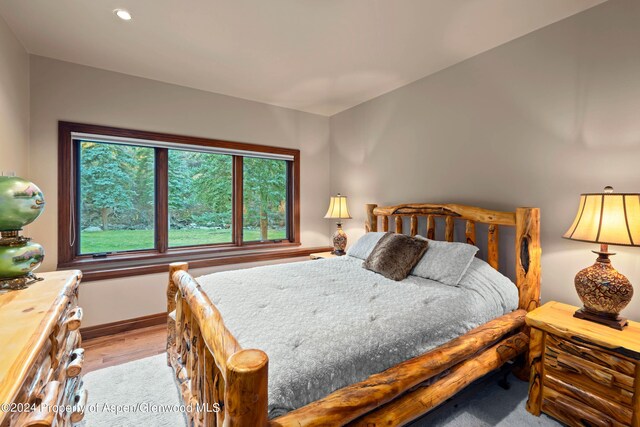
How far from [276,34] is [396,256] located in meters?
2.02

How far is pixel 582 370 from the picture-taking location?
162cm

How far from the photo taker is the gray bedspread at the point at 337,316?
3.91ft

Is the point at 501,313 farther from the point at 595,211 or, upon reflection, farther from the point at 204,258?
the point at 204,258

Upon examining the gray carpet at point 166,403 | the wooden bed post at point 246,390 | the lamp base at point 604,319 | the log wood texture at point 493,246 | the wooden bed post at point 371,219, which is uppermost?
the wooden bed post at point 371,219

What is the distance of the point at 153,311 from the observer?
3115 millimetres

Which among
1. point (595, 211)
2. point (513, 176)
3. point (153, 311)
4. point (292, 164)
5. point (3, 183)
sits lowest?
point (153, 311)

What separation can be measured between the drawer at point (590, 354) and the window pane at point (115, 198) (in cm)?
366

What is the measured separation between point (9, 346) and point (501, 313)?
2.51m

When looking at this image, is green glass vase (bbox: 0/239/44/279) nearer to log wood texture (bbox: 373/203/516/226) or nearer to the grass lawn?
the grass lawn

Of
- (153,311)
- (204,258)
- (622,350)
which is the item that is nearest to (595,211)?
(622,350)

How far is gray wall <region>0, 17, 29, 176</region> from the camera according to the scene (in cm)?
208

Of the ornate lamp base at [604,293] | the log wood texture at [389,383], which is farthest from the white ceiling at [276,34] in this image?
the log wood texture at [389,383]

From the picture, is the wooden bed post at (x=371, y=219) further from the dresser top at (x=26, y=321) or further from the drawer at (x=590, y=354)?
the dresser top at (x=26, y=321)

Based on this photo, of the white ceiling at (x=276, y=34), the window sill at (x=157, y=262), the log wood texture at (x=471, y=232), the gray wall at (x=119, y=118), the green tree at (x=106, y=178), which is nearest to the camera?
the white ceiling at (x=276, y=34)
